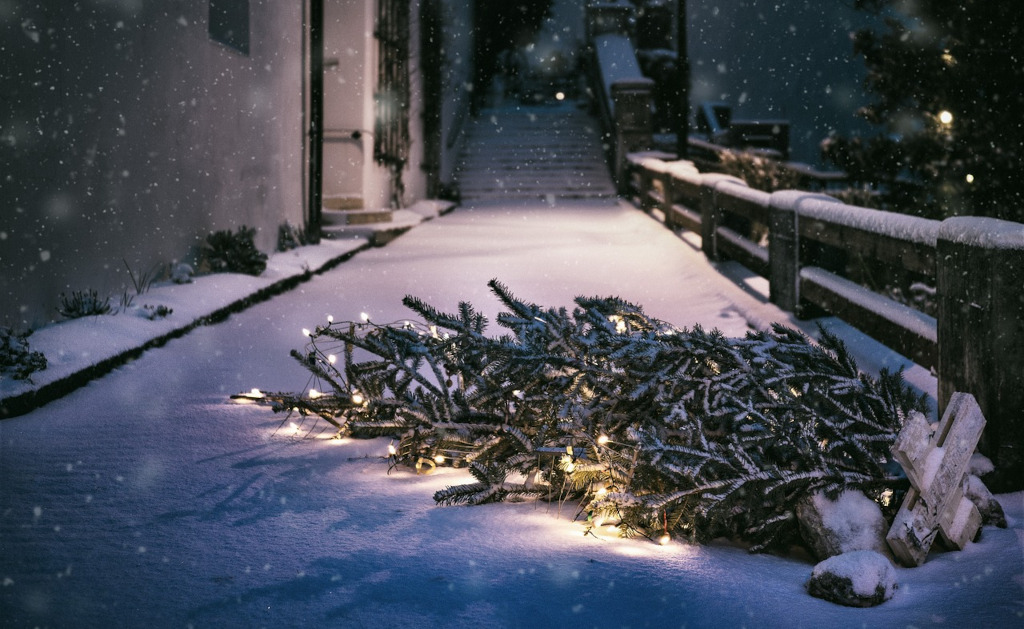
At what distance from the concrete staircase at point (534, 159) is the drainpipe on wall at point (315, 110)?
7833 millimetres

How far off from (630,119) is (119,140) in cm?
1337

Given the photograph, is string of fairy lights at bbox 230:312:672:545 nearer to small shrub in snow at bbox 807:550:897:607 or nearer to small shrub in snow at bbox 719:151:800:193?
small shrub in snow at bbox 807:550:897:607

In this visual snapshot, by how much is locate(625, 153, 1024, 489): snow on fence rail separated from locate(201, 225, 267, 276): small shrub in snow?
4225 mm

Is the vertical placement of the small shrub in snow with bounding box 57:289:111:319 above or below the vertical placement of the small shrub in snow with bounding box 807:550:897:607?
above

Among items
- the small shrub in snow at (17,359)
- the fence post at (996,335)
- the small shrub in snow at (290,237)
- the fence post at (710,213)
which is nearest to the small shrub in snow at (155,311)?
the small shrub in snow at (17,359)

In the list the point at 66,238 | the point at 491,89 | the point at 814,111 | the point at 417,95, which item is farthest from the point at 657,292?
the point at 491,89

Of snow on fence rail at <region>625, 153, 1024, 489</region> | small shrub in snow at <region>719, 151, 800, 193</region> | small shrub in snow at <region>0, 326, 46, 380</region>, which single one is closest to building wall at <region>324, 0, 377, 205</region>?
small shrub in snow at <region>719, 151, 800, 193</region>

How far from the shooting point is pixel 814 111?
73.9 feet

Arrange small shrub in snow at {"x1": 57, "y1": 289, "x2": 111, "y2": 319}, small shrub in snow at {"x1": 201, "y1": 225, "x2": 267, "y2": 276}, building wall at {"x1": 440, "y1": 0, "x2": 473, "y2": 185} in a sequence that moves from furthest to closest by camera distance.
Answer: building wall at {"x1": 440, "y1": 0, "x2": 473, "y2": 185}
small shrub in snow at {"x1": 201, "y1": 225, "x2": 267, "y2": 276}
small shrub in snow at {"x1": 57, "y1": 289, "x2": 111, "y2": 319}

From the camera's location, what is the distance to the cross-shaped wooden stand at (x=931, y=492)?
2939 mm

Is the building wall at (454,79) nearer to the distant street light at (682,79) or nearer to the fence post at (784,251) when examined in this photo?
the distant street light at (682,79)

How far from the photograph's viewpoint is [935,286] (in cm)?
526

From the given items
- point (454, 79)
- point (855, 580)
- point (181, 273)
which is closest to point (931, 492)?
point (855, 580)

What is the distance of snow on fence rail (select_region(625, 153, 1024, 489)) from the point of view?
352 cm
